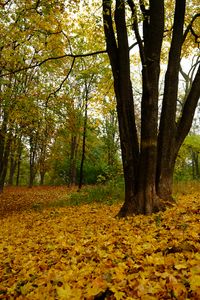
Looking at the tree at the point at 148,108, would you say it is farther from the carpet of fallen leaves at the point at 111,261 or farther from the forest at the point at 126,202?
the carpet of fallen leaves at the point at 111,261

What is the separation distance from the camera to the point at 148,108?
7199 mm

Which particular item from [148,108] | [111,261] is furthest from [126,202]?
[111,261]

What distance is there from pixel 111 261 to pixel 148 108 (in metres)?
4.01

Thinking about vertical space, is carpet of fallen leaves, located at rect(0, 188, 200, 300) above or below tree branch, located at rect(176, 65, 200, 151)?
below

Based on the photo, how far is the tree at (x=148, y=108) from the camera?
7211mm

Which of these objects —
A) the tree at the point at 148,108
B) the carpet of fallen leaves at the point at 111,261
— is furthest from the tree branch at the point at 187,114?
the carpet of fallen leaves at the point at 111,261

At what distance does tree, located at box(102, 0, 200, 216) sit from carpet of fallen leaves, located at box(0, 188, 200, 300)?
0.83 metres

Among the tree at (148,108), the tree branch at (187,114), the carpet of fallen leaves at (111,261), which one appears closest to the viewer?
the carpet of fallen leaves at (111,261)

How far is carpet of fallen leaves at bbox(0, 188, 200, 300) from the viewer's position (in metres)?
2.96

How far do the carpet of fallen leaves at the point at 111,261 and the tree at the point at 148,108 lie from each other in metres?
0.83

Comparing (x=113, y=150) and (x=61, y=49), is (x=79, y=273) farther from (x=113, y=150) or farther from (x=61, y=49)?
(x=113, y=150)

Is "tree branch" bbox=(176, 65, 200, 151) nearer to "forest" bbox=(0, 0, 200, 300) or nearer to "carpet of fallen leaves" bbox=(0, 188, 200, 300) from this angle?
"forest" bbox=(0, 0, 200, 300)

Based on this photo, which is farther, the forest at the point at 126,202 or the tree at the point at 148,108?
the tree at the point at 148,108

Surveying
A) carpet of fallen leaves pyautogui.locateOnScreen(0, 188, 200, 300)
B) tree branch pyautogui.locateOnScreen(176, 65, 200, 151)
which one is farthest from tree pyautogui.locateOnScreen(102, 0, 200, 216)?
carpet of fallen leaves pyautogui.locateOnScreen(0, 188, 200, 300)
